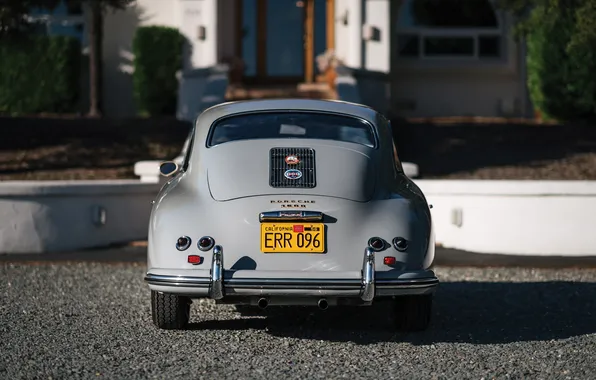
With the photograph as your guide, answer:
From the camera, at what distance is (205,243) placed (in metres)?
6.75

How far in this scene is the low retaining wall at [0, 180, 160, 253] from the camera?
11781 millimetres

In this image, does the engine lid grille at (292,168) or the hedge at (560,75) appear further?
the hedge at (560,75)

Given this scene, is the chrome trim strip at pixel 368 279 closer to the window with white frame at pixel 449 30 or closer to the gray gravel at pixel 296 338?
the gray gravel at pixel 296 338

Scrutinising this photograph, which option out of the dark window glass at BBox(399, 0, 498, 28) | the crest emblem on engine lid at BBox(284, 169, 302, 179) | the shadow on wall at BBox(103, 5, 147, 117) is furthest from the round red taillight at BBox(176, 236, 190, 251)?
the dark window glass at BBox(399, 0, 498, 28)

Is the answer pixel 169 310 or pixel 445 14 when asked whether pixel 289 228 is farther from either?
pixel 445 14

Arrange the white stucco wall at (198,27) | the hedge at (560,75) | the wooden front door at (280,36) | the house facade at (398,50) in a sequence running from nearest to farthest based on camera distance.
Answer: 1. the hedge at (560,75)
2. the white stucco wall at (198,27)
3. the house facade at (398,50)
4. the wooden front door at (280,36)

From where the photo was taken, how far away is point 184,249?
675 centimetres

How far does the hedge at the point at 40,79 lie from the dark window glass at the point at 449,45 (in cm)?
748

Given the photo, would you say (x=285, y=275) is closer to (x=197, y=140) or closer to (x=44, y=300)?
(x=197, y=140)

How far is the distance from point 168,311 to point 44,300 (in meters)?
1.94

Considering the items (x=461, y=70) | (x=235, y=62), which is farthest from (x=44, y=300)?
(x=461, y=70)

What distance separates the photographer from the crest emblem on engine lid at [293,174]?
7.15m

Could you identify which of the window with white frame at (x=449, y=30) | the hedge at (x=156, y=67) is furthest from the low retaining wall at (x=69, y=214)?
the window with white frame at (x=449, y=30)

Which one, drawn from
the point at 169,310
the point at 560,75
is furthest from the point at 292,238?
the point at 560,75
